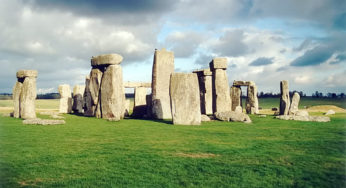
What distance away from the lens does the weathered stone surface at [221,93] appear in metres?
18.2

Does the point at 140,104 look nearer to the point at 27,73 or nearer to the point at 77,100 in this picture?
the point at 77,100

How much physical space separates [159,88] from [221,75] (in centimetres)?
422

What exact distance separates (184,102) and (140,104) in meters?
7.19

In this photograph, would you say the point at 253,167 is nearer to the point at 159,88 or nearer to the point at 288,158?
the point at 288,158

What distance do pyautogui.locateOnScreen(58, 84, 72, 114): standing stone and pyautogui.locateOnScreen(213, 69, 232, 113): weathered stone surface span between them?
37.7 feet

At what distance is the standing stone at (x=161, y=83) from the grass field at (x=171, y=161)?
726 centimetres

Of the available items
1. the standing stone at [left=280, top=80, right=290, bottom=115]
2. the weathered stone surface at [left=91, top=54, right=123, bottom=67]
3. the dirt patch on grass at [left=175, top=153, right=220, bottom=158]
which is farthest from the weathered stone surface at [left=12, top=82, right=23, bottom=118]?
the standing stone at [left=280, top=80, right=290, bottom=115]

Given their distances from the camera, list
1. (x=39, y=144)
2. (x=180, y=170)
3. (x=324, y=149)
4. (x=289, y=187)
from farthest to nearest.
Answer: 1. (x=39, y=144)
2. (x=324, y=149)
3. (x=180, y=170)
4. (x=289, y=187)

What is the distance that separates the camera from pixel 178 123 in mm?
12953

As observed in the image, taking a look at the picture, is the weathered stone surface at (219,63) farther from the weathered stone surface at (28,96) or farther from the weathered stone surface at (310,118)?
the weathered stone surface at (28,96)

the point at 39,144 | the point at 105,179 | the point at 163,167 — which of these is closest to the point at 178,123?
the point at 39,144

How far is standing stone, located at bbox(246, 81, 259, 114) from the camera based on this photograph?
22125 millimetres

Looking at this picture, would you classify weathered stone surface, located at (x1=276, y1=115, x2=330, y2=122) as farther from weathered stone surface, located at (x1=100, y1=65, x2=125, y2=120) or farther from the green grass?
weathered stone surface, located at (x1=100, y1=65, x2=125, y2=120)

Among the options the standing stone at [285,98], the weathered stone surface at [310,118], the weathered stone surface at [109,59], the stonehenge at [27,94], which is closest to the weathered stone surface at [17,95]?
the stonehenge at [27,94]
